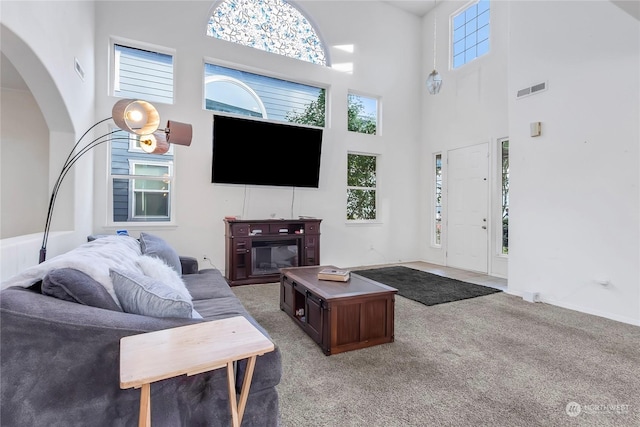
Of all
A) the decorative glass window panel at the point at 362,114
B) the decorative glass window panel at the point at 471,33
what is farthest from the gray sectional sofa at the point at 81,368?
the decorative glass window panel at the point at 471,33

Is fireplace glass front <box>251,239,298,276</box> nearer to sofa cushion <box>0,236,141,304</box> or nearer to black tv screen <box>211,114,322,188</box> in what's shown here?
black tv screen <box>211,114,322,188</box>

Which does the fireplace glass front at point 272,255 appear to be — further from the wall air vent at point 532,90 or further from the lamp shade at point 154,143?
the wall air vent at point 532,90

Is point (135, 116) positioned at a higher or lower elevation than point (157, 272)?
higher

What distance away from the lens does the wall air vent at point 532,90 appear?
3.65 m

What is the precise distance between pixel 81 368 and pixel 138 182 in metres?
3.90

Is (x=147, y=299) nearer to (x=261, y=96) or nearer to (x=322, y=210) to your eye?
(x=322, y=210)

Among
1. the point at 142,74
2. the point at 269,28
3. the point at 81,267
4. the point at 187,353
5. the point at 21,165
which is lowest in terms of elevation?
the point at 187,353

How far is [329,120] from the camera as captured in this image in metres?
5.63

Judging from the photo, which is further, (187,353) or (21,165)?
(21,165)

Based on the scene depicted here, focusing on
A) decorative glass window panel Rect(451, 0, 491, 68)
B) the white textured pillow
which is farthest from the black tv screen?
decorative glass window panel Rect(451, 0, 491, 68)

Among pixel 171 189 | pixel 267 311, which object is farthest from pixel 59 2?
pixel 267 311

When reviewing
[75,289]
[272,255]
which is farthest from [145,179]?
[75,289]

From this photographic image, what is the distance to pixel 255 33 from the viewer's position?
5.12m

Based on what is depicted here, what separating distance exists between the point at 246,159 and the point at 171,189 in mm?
1200
